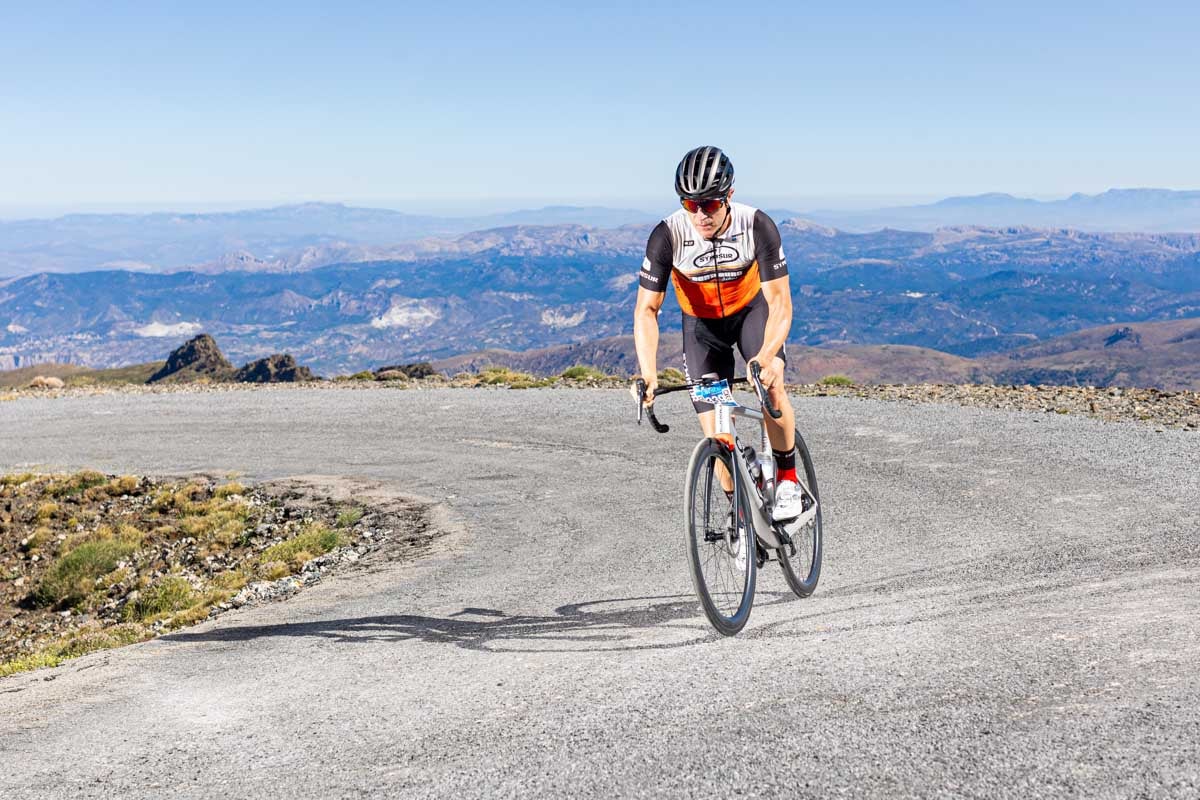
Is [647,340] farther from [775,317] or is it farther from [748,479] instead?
[748,479]

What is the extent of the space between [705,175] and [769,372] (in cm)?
148

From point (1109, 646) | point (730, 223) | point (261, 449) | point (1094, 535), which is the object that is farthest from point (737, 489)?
point (261, 449)

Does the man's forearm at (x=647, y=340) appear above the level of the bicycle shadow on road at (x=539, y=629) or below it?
above

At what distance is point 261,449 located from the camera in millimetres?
19375

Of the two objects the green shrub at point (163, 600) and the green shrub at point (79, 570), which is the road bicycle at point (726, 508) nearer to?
the green shrub at point (163, 600)

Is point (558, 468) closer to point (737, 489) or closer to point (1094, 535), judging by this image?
point (1094, 535)

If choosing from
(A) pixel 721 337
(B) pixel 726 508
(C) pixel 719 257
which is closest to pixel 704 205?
(C) pixel 719 257

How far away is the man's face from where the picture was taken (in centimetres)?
660

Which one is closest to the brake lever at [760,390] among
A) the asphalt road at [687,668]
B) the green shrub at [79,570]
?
the asphalt road at [687,668]

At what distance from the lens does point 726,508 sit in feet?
22.0

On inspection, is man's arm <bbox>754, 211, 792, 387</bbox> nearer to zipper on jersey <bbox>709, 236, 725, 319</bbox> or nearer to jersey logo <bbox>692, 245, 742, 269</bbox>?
jersey logo <bbox>692, 245, 742, 269</bbox>

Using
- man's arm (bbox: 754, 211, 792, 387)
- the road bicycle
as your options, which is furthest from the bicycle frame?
man's arm (bbox: 754, 211, 792, 387)

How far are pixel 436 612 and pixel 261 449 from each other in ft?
39.9

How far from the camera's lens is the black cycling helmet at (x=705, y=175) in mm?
6383
